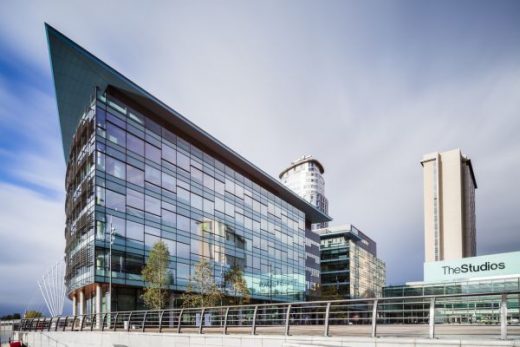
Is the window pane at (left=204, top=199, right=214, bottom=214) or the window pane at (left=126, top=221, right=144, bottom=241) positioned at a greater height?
the window pane at (left=204, top=199, right=214, bottom=214)

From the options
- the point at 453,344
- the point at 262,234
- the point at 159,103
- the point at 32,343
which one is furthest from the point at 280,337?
the point at 262,234

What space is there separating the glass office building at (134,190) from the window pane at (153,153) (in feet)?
0.33

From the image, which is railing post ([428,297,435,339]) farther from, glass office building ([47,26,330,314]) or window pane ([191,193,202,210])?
window pane ([191,193,202,210])

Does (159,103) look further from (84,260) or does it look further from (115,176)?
(84,260)

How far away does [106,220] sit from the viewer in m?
36.0

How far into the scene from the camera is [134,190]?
129ft

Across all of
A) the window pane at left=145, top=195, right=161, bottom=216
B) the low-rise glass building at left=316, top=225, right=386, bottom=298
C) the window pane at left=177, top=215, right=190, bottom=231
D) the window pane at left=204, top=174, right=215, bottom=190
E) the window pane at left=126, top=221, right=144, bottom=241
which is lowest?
the low-rise glass building at left=316, top=225, right=386, bottom=298

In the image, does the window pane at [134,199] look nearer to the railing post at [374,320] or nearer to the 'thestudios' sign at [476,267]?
the railing post at [374,320]

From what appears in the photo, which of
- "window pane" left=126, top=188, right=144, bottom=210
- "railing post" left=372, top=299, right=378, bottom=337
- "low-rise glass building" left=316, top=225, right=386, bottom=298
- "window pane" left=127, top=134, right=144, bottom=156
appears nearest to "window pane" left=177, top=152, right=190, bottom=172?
"window pane" left=127, top=134, right=144, bottom=156

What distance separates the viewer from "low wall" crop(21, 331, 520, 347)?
27.4ft

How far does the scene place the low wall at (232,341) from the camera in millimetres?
8359

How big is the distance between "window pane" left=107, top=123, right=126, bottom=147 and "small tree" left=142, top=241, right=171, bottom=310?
9938 mm

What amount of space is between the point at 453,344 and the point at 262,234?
53.5 m

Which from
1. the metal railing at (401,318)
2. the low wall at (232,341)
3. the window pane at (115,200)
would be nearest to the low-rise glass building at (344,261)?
the window pane at (115,200)
